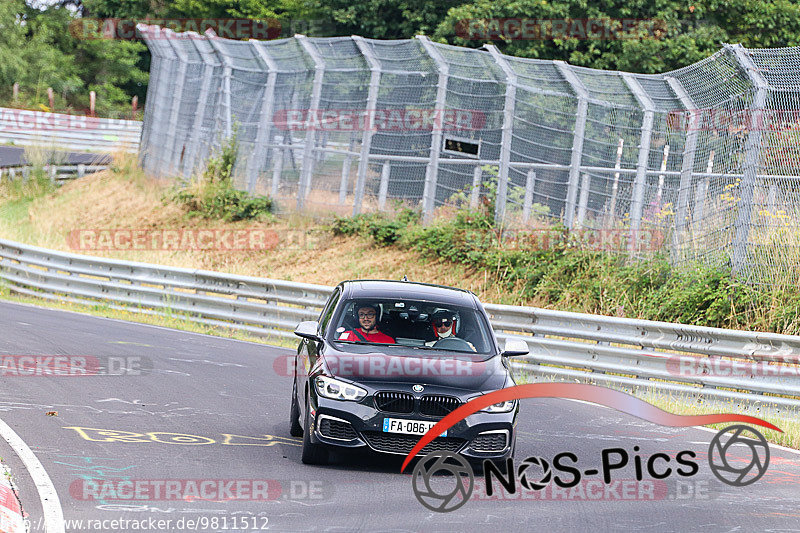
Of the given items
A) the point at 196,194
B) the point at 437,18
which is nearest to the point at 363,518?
the point at 196,194

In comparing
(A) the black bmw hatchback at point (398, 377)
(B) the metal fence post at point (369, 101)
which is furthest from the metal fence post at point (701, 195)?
(A) the black bmw hatchback at point (398, 377)

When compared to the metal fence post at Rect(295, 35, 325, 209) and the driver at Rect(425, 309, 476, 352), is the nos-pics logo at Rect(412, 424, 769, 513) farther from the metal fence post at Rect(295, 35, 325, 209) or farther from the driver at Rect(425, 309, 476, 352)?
the metal fence post at Rect(295, 35, 325, 209)

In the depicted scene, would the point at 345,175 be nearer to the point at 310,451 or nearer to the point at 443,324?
the point at 443,324

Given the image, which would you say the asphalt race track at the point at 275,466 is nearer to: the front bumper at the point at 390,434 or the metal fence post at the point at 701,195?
the front bumper at the point at 390,434

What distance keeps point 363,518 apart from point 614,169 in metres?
12.9

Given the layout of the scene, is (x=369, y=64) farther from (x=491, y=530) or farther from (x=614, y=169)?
(x=491, y=530)

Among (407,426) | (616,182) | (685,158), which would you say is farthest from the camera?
(616,182)

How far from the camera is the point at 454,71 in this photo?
21.9 metres

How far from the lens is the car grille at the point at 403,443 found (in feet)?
27.9

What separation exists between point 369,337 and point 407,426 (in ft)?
4.77

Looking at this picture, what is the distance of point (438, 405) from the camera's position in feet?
28.1

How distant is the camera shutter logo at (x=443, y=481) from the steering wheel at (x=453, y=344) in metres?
1.18

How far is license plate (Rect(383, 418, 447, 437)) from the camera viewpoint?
848cm

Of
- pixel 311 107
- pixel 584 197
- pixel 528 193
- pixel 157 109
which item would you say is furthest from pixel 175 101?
pixel 584 197
